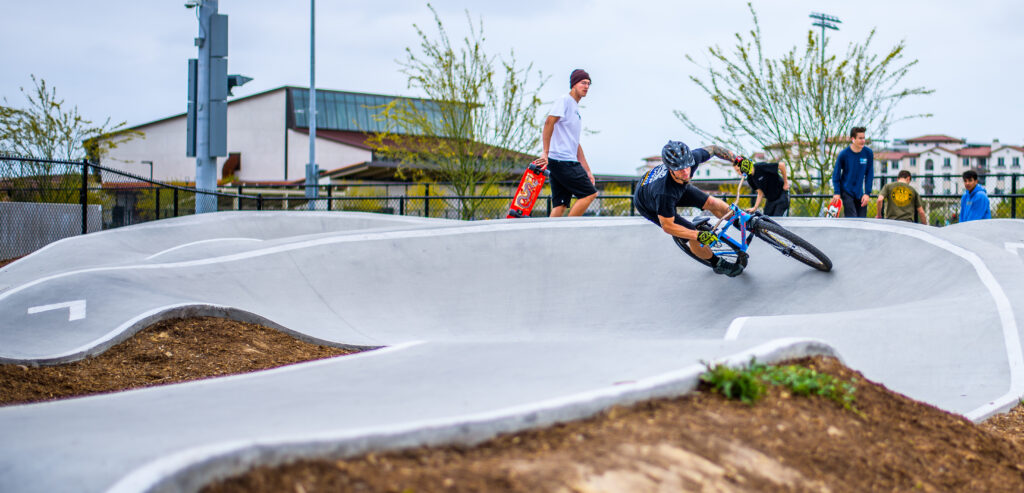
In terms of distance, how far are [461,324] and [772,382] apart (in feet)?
15.1

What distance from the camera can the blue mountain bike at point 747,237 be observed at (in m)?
6.93

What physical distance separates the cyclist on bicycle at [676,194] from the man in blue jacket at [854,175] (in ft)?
11.6

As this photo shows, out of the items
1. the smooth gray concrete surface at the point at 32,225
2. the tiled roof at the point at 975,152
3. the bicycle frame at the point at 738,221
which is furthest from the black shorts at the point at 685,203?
the tiled roof at the point at 975,152

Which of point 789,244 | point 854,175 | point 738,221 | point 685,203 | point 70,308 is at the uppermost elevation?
point 854,175

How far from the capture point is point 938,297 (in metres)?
6.06

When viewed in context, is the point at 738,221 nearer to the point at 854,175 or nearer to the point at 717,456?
the point at 854,175

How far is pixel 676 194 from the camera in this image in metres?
6.82

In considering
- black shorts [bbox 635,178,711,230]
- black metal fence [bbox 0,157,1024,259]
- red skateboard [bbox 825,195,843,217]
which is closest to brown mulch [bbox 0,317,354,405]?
black shorts [bbox 635,178,711,230]

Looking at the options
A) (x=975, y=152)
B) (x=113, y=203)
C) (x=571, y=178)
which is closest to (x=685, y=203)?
(x=571, y=178)

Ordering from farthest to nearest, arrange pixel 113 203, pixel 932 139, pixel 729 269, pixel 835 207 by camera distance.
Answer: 1. pixel 932 139
2. pixel 113 203
3. pixel 835 207
4. pixel 729 269

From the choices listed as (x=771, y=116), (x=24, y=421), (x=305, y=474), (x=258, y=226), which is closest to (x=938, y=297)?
(x=305, y=474)

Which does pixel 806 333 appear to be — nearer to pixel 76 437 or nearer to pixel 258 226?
pixel 76 437

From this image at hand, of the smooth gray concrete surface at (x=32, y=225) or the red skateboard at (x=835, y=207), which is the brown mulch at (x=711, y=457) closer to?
the red skateboard at (x=835, y=207)

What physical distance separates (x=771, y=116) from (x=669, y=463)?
1867 cm
